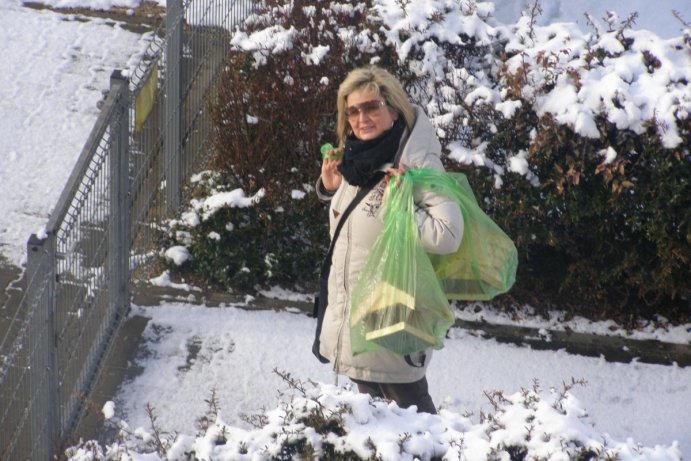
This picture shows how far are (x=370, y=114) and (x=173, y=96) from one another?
2146 millimetres

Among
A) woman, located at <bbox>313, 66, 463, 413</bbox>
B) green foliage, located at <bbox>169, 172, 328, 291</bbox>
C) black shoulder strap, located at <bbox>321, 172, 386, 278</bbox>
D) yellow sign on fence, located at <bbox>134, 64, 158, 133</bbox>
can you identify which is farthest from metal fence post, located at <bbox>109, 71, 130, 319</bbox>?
black shoulder strap, located at <bbox>321, 172, 386, 278</bbox>

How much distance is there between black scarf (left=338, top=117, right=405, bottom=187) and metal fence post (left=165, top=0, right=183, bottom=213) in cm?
203

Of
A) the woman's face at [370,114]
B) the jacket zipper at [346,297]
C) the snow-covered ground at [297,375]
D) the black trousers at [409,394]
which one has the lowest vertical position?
the snow-covered ground at [297,375]

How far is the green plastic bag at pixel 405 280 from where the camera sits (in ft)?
13.4

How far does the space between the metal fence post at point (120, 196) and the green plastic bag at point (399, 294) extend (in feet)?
5.18

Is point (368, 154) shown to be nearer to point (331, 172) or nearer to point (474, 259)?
point (331, 172)

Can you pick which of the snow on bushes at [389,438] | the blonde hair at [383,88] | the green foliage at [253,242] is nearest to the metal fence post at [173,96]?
the green foliage at [253,242]

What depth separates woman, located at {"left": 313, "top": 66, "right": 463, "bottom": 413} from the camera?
4121 millimetres

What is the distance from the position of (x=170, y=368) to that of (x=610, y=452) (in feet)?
9.57

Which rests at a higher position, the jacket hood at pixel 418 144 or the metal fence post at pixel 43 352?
the jacket hood at pixel 418 144

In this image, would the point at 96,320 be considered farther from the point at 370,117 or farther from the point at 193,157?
the point at 370,117

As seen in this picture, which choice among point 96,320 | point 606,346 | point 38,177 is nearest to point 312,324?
point 96,320

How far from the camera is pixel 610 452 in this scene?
3.06 metres

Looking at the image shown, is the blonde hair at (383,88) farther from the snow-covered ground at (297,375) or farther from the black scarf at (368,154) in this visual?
the snow-covered ground at (297,375)
